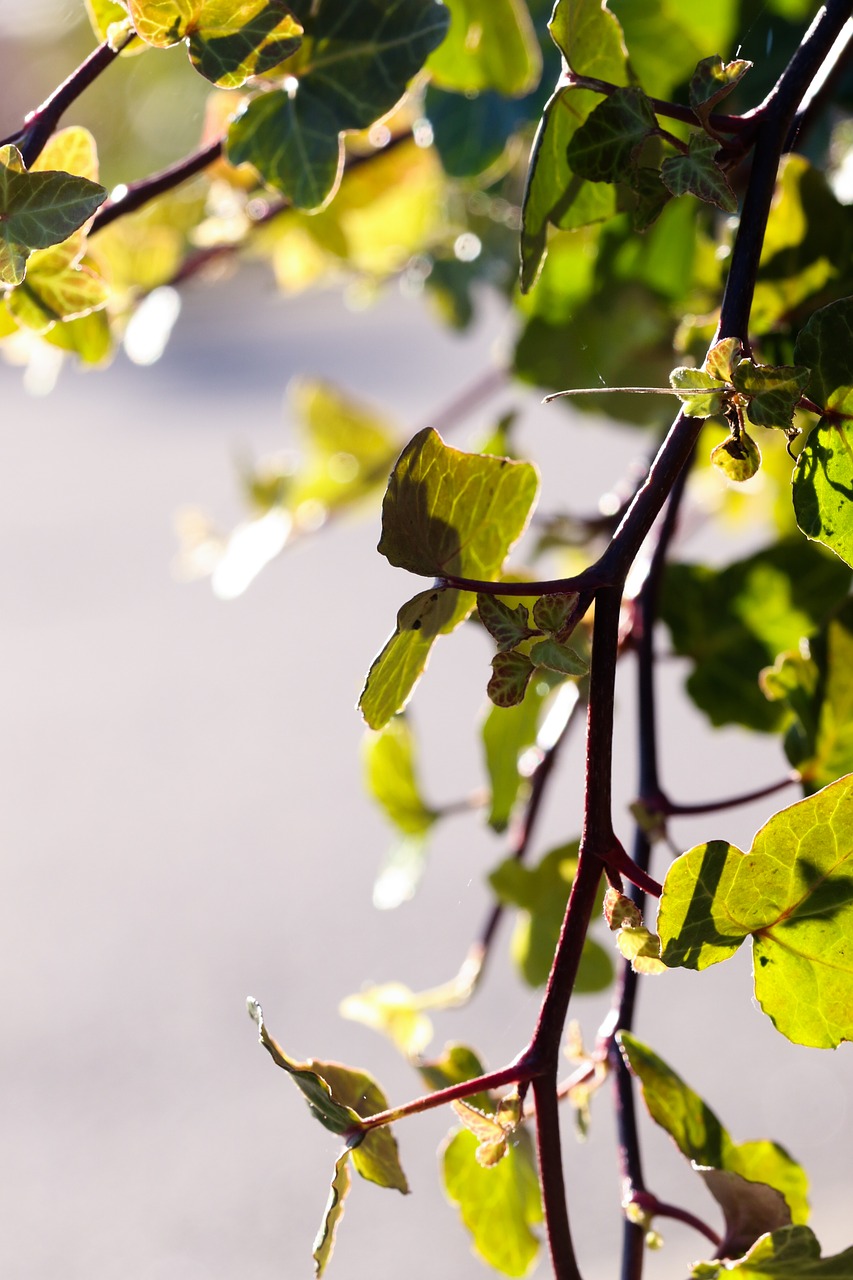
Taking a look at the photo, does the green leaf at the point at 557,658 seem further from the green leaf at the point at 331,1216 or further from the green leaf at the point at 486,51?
the green leaf at the point at 486,51

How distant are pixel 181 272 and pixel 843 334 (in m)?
0.23

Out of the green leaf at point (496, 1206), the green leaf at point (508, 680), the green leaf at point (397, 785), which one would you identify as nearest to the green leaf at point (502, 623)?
the green leaf at point (508, 680)

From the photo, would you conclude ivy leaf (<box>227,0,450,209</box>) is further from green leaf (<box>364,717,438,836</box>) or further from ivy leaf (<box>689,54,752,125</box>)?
green leaf (<box>364,717,438,836</box>)

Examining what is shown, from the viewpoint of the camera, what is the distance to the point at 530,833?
0.27m

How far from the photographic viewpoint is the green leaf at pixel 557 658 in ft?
0.37

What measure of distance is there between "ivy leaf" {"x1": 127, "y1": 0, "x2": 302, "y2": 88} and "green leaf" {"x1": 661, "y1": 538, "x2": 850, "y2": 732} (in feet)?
0.48

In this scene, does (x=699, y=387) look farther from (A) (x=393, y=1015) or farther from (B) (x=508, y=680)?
(A) (x=393, y=1015)

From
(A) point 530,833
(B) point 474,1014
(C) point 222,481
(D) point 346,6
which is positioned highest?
(C) point 222,481

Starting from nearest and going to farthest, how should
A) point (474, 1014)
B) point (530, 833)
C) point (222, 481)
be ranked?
1. point (530, 833)
2. point (474, 1014)
3. point (222, 481)

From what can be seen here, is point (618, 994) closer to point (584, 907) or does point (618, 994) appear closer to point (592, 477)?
point (584, 907)

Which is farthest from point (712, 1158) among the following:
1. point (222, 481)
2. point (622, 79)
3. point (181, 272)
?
point (222, 481)

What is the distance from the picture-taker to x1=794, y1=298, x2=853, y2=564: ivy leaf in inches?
4.9

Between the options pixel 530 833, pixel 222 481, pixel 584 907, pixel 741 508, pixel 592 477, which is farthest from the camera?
pixel 222 481

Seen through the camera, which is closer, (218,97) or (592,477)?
(218,97)
